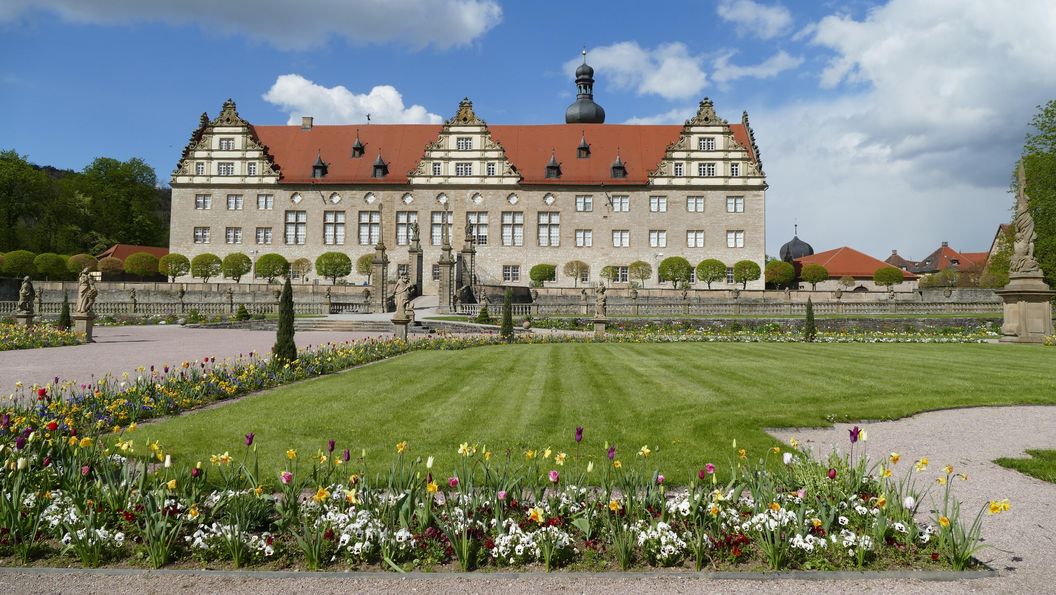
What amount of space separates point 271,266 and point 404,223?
38.0 ft

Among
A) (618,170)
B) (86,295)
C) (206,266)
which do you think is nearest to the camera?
(86,295)

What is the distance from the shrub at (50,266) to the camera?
48.3 metres

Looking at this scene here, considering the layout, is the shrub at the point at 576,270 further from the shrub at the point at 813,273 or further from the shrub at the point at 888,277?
the shrub at the point at 888,277

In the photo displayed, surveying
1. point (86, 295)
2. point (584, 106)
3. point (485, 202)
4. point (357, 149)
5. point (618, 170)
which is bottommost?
point (86, 295)

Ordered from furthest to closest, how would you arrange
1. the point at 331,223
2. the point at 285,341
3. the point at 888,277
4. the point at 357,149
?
the point at 357,149 < the point at 331,223 < the point at 888,277 < the point at 285,341

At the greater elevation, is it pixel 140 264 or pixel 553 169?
pixel 553 169

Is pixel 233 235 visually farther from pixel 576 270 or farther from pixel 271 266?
pixel 576 270

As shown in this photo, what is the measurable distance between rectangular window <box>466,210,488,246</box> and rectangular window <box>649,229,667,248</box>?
47.4ft

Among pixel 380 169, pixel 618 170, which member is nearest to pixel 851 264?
pixel 618 170

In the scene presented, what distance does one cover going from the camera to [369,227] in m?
54.4

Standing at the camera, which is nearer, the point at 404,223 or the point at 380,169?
the point at 404,223

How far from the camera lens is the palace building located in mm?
52312

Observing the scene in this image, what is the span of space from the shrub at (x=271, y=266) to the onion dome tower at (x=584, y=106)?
103 ft

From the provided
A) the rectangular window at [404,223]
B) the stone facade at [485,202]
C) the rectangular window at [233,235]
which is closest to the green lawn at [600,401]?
the stone facade at [485,202]
